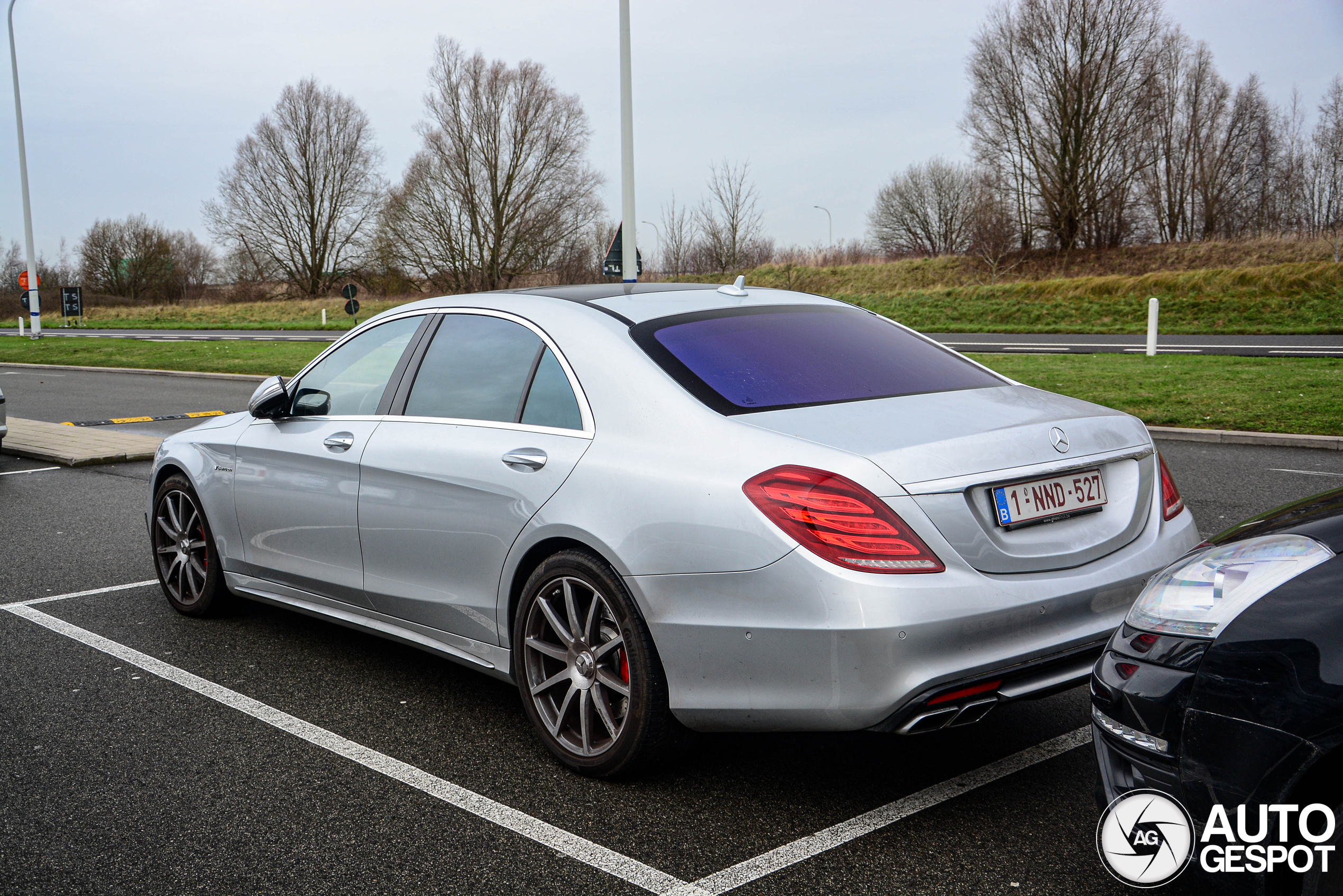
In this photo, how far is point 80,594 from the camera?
5.81 m

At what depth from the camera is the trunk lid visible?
285 centimetres

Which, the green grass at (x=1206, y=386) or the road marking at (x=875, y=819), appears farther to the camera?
the green grass at (x=1206, y=386)

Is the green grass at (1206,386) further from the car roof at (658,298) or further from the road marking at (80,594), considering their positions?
the road marking at (80,594)

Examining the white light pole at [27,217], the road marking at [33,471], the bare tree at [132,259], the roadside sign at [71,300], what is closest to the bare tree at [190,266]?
the bare tree at [132,259]

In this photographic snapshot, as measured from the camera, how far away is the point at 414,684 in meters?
4.38

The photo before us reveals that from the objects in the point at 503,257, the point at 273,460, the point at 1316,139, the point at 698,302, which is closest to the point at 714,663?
the point at 698,302

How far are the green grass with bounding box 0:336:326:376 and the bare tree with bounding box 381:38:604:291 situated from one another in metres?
13.3

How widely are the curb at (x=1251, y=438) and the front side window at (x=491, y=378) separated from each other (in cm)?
783

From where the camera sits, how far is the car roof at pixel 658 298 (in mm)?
3834

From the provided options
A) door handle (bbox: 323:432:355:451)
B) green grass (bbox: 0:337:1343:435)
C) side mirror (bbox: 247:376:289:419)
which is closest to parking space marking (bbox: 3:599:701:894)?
door handle (bbox: 323:432:355:451)

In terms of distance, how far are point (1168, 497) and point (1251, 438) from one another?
820cm

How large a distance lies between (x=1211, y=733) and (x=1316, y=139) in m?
47.1

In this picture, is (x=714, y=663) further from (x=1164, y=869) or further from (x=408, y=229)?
(x=408, y=229)

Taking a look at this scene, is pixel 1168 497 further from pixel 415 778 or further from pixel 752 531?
pixel 415 778
